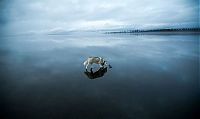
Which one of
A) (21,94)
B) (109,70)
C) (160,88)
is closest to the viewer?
(21,94)

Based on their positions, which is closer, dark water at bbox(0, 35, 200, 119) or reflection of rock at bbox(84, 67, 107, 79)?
dark water at bbox(0, 35, 200, 119)

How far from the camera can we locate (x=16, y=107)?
4438mm

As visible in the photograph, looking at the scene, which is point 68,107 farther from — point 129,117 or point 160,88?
point 160,88

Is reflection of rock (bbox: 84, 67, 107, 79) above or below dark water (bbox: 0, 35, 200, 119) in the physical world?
above

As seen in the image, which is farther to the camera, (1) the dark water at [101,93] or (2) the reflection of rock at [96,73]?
(2) the reflection of rock at [96,73]

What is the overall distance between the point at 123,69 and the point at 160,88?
7.77 feet

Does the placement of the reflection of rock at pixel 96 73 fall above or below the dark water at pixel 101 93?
above

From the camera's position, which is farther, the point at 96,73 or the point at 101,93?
the point at 96,73

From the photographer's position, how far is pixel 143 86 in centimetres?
569

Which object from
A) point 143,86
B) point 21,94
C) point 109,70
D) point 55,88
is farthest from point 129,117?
point 109,70

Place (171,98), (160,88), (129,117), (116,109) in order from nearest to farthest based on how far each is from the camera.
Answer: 1. (129,117)
2. (116,109)
3. (171,98)
4. (160,88)

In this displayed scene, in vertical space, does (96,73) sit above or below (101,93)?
above

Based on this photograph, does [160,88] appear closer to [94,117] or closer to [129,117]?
[129,117]

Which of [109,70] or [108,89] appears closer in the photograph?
[108,89]
